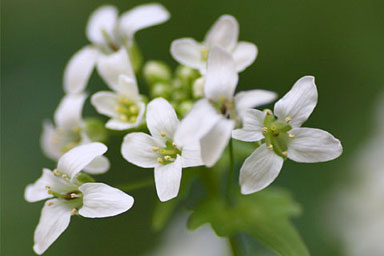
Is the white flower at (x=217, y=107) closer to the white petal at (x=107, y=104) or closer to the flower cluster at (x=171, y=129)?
the flower cluster at (x=171, y=129)

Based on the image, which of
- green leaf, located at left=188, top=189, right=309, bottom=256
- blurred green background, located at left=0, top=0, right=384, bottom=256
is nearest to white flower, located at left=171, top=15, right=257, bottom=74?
green leaf, located at left=188, top=189, right=309, bottom=256

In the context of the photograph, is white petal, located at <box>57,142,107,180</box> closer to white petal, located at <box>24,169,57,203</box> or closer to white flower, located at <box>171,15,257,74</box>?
white petal, located at <box>24,169,57,203</box>

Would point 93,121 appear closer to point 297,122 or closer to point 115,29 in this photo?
point 115,29

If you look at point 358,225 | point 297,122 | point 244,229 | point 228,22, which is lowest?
point 358,225

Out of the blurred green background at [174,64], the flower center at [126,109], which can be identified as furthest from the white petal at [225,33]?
the blurred green background at [174,64]

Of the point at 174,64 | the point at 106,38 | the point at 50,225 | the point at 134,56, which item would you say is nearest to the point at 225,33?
the point at 134,56

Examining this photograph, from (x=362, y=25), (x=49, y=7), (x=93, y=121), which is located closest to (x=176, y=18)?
(x=49, y=7)
